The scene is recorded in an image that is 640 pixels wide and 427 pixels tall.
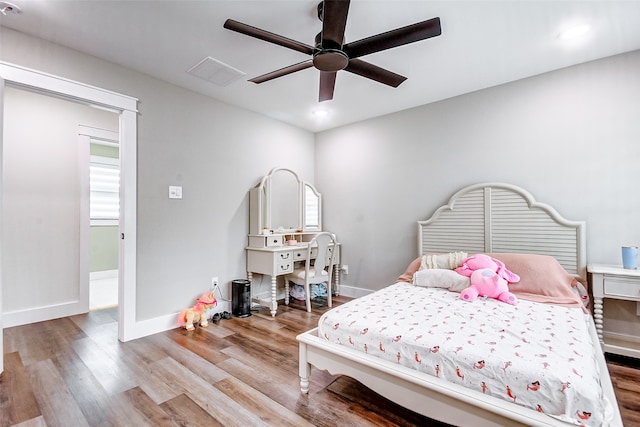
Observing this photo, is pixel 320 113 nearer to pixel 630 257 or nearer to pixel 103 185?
pixel 630 257

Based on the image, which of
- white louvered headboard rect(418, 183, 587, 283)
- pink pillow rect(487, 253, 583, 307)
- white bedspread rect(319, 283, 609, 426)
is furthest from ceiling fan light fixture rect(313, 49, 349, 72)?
pink pillow rect(487, 253, 583, 307)

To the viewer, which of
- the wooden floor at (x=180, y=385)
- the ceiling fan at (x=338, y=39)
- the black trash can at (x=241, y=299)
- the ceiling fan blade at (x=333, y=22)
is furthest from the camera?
the black trash can at (x=241, y=299)

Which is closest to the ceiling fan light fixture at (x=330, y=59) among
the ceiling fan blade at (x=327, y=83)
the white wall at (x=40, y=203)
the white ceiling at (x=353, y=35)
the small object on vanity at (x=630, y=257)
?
the ceiling fan blade at (x=327, y=83)

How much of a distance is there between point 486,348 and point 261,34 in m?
2.11

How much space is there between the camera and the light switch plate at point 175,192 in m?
3.12

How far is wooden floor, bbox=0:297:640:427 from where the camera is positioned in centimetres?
169

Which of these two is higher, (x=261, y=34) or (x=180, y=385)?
(x=261, y=34)

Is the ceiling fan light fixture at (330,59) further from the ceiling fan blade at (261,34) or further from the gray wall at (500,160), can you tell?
the gray wall at (500,160)

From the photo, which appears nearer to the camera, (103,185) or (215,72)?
(215,72)

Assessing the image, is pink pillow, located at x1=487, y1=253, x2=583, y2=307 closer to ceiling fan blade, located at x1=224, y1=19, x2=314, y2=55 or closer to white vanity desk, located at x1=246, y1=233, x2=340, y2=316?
white vanity desk, located at x1=246, y1=233, x2=340, y2=316

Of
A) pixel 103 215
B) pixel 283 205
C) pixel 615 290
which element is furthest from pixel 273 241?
pixel 103 215

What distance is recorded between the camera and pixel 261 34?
1.77 metres

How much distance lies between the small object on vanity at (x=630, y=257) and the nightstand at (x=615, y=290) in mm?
61

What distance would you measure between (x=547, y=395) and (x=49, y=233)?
463 centimetres
